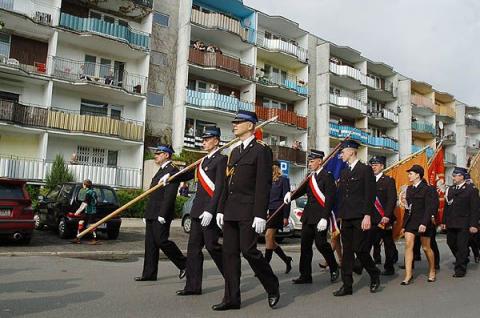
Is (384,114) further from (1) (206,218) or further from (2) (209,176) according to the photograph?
(1) (206,218)

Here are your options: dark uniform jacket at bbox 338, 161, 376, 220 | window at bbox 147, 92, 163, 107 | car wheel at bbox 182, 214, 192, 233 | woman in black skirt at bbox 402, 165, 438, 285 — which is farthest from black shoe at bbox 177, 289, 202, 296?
window at bbox 147, 92, 163, 107

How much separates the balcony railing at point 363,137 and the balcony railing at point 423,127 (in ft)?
15.1

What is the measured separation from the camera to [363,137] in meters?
40.5

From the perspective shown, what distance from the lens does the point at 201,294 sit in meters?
6.53

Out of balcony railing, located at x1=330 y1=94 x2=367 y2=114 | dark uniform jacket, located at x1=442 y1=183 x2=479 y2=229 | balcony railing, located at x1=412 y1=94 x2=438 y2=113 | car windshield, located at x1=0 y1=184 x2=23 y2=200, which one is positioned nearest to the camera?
dark uniform jacket, located at x1=442 y1=183 x2=479 y2=229

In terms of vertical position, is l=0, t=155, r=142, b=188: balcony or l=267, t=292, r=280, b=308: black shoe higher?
l=0, t=155, r=142, b=188: balcony

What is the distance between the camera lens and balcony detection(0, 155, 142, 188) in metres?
22.5

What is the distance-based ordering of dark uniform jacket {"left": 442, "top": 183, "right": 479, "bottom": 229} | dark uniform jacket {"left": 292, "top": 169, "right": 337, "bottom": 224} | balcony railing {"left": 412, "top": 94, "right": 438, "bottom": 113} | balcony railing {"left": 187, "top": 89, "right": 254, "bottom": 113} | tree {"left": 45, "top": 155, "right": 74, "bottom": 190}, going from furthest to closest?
balcony railing {"left": 412, "top": 94, "right": 438, "bottom": 113}
balcony railing {"left": 187, "top": 89, "right": 254, "bottom": 113}
tree {"left": 45, "top": 155, "right": 74, "bottom": 190}
dark uniform jacket {"left": 442, "top": 183, "right": 479, "bottom": 229}
dark uniform jacket {"left": 292, "top": 169, "right": 337, "bottom": 224}

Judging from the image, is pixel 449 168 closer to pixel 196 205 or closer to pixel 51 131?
pixel 51 131

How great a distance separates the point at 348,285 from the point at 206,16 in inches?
1024

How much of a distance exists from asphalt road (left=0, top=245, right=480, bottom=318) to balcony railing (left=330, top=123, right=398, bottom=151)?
28.9 meters

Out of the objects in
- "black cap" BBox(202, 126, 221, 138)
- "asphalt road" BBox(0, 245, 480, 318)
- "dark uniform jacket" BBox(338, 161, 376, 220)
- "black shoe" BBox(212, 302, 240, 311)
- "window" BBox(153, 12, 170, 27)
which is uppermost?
"window" BBox(153, 12, 170, 27)

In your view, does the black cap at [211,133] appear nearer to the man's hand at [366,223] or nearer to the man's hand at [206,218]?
the man's hand at [206,218]

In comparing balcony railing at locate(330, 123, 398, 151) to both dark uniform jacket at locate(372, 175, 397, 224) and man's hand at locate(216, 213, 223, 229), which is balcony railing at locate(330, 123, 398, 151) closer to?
dark uniform jacket at locate(372, 175, 397, 224)
